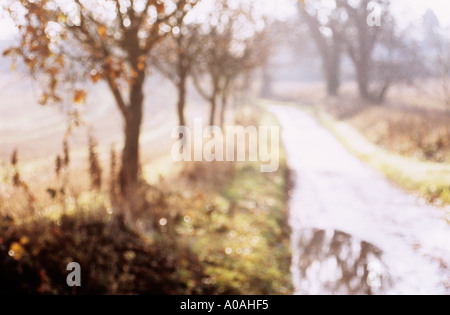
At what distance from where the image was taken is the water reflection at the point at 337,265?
6.41 m

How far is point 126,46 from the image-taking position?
802cm

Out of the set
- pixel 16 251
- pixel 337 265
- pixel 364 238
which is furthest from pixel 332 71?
pixel 16 251

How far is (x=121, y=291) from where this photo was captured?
5.60m

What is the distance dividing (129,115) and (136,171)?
4.25ft

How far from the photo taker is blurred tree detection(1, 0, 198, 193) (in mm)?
4445

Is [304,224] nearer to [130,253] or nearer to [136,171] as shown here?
[136,171]

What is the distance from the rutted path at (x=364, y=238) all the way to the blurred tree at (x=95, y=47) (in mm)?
3834

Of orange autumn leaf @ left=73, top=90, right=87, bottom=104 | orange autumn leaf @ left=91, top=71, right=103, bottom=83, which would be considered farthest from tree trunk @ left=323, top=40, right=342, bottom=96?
orange autumn leaf @ left=73, top=90, right=87, bottom=104

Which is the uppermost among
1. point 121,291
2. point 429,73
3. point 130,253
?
point 429,73

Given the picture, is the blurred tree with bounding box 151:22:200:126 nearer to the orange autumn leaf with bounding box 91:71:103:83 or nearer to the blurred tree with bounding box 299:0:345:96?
the orange autumn leaf with bounding box 91:71:103:83

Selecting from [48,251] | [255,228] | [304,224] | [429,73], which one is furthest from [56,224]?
[429,73]

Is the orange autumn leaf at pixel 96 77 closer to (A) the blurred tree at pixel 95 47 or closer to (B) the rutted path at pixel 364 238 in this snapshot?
(A) the blurred tree at pixel 95 47

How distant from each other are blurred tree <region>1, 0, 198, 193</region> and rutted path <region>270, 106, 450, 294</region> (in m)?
3.83

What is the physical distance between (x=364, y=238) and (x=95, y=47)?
6.13m
